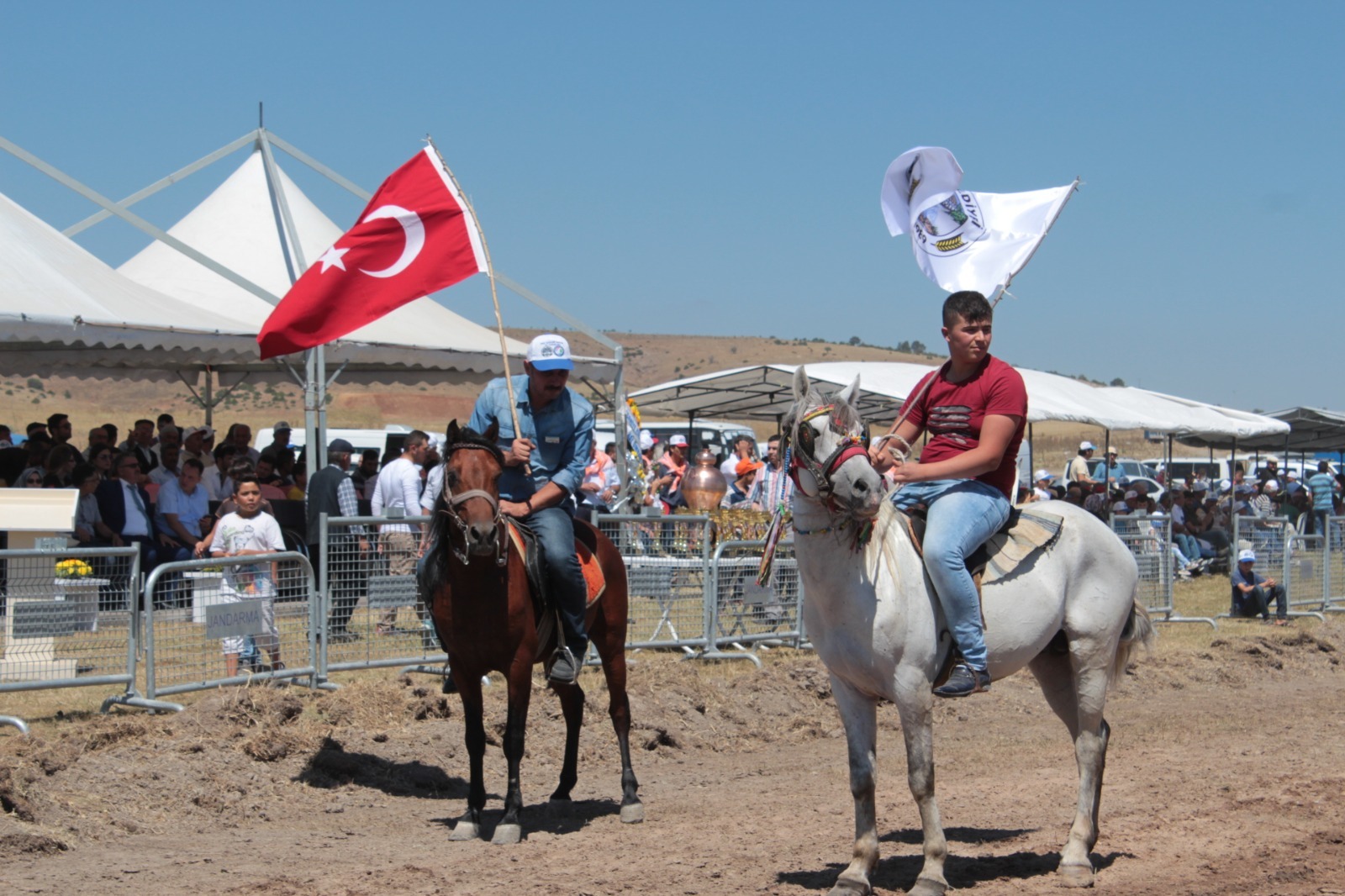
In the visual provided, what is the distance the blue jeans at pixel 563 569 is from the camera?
749cm

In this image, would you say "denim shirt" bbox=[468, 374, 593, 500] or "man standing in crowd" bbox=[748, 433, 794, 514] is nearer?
"denim shirt" bbox=[468, 374, 593, 500]

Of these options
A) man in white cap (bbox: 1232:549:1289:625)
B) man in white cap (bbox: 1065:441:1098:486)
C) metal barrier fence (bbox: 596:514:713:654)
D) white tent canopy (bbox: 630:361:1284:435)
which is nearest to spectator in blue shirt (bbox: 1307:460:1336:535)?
white tent canopy (bbox: 630:361:1284:435)

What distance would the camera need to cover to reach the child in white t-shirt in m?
10.2

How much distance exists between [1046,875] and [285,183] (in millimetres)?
15559

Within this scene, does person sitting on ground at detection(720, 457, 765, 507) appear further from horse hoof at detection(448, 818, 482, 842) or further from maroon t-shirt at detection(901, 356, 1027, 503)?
maroon t-shirt at detection(901, 356, 1027, 503)

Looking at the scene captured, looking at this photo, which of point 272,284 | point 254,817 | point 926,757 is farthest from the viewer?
point 272,284

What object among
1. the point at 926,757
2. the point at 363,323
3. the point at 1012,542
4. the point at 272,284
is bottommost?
the point at 926,757

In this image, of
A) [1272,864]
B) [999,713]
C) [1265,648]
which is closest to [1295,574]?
[1265,648]

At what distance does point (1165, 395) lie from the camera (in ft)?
95.7

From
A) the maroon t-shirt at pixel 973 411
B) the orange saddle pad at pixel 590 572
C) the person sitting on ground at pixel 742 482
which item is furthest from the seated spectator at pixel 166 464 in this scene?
the maroon t-shirt at pixel 973 411

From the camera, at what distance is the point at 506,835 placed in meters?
7.08

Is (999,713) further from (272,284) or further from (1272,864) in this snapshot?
(272,284)

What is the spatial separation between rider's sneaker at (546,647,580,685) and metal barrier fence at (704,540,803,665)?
535 cm

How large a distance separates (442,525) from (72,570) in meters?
3.98
